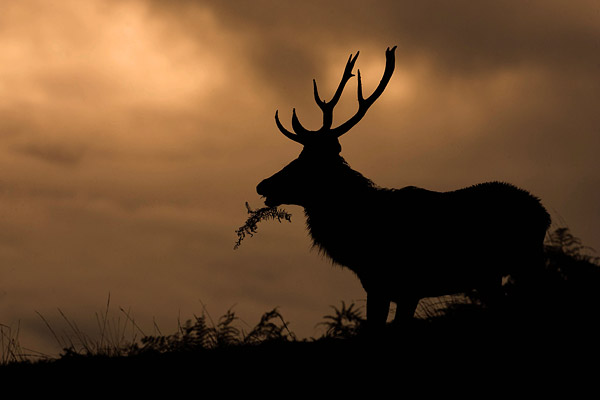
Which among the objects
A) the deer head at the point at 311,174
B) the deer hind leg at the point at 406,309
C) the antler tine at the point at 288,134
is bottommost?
the deer hind leg at the point at 406,309

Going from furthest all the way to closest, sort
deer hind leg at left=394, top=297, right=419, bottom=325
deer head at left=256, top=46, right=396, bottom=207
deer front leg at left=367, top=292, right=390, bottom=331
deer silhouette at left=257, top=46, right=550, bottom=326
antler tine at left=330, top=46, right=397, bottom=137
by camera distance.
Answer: antler tine at left=330, top=46, right=397, bottom=137
deer head at left=256, top=46, right=396, bottom=207
deer silhouette at left=257, top=46, right=550, bottom=326
deer front leg at left=367, top=292, right=390, bottom=331
deer hind leg at left=394, top=297, right=419, bottom=325

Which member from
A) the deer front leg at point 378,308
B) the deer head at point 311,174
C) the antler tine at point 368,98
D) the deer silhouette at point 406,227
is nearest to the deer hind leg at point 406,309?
the deer silhouette at point 406,227

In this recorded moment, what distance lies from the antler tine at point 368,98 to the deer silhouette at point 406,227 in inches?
7.3

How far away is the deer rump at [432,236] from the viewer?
315 inches

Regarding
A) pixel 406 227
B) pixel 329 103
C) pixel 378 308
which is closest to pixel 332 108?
pixel 329 103

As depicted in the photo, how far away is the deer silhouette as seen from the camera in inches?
314

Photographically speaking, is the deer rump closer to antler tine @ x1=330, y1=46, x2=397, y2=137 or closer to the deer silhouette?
the deer silhouette

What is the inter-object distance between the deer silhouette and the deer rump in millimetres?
10

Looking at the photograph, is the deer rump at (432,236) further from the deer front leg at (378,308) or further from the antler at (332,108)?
the antler at (332,108)

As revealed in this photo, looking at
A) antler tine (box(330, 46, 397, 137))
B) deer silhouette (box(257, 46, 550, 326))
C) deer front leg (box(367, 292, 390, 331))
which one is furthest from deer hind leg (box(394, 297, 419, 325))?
antler tine (box(330, 46, 397, 137))

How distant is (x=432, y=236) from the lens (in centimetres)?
819

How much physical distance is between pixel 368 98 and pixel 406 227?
2.01 metres

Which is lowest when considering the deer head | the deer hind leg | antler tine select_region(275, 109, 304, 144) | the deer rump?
the deer hind leg

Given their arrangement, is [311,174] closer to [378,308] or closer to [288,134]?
[288,134]
